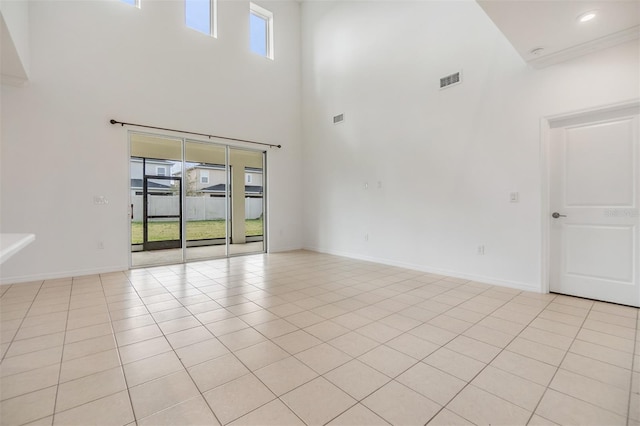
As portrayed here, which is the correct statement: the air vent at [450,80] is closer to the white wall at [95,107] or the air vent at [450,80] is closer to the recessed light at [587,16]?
the recessed light at [587,16]

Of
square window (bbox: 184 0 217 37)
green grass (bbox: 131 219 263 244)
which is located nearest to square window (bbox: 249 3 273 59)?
square window (bbox: 184 0 217 37)

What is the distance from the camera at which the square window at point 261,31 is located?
661 cm

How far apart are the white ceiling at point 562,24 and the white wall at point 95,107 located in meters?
4.95

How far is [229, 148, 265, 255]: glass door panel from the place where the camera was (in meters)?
6.98

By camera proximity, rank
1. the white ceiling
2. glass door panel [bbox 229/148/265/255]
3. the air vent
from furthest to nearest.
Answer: glass door panel [bbox 229/148/265/255] → the air vent → the white ceiling

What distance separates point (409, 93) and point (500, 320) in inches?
146

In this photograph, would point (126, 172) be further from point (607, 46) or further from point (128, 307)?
point (607, 46)

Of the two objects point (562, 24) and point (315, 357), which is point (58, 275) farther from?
point (562, 24)

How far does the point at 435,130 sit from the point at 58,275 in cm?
619

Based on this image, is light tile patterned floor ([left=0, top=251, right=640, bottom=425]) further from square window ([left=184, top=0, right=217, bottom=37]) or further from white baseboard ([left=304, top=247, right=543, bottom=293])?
square window ([left=184, top=0, right=217, bottom=37])

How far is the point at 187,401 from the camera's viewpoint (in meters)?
1.63

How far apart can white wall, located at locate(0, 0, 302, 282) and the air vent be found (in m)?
3.99

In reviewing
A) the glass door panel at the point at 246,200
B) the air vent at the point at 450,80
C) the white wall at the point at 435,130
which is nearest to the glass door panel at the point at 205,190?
the glass door panel at the point at 246,200

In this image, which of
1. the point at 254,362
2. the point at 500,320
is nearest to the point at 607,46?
the point at 500,320
